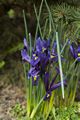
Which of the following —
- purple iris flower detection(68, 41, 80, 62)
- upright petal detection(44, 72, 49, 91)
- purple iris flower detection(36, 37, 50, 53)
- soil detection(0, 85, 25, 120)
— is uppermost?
purple iris flower detection(36, 37, 50, 53)

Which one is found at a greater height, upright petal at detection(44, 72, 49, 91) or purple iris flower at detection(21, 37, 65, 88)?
purple iris flower at detection(21, 37, 65, 88)

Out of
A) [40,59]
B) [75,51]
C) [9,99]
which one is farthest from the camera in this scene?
[9,99]

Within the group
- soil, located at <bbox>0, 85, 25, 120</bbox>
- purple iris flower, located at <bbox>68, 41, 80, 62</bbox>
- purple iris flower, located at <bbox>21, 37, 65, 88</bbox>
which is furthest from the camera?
soil, located at <bbox>0, 85, 25, 120</bbox>

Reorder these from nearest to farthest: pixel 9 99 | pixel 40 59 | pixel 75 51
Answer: pixel 40 59 → pixel 75 51 → pixel 9 99

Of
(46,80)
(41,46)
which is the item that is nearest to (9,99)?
(46,80)

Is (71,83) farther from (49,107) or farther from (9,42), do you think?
(9,42)

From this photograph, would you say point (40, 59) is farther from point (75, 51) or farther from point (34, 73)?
point (75, 51)

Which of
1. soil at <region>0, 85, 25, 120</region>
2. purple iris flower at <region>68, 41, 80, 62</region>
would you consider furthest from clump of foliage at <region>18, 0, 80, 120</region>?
soil at <region>0, 85, 25, 120</region>

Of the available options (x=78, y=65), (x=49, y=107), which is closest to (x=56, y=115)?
(x=49, y=107)

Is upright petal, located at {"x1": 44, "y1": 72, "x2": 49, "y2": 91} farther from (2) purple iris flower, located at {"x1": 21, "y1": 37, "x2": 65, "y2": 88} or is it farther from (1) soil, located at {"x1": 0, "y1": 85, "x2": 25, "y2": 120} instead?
(1) soil, located at {"x1": 0, "y1": 85, "x2": 25, "y2": 120}

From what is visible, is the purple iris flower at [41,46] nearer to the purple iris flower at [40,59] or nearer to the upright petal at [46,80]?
the purple iris flower at [40,59]

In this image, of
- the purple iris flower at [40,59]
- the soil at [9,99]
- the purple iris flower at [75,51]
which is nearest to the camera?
the purple iris flower at [40,59]

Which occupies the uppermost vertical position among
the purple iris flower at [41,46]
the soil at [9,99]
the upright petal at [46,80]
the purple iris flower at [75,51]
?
the purple iris flower at [41,46]

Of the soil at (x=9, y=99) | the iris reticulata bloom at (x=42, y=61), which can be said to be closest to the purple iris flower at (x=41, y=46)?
the iris reticulata bloom at (x=42, y=61)
